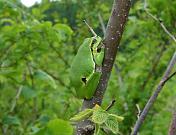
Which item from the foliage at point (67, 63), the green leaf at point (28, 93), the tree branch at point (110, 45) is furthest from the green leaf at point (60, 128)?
the green leaf at point (28, 93)

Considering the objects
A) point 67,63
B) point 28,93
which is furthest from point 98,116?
point 67,63

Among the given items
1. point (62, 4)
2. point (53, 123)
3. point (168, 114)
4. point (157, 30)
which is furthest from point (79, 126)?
point (62, 4)

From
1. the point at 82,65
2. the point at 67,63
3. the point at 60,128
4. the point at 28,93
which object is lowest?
the point at 67,63

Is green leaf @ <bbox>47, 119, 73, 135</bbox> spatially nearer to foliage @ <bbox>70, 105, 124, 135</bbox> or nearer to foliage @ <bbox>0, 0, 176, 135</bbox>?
foliage @ <bbox>70, 105, 124, 135</bbox>

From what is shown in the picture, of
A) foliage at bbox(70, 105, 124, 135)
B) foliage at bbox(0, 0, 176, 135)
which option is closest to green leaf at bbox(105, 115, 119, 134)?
foliage at bbox(70, 105, 124, 135)

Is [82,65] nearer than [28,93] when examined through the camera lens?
Yes

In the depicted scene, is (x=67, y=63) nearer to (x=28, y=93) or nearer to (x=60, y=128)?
(x=28, y=93)
